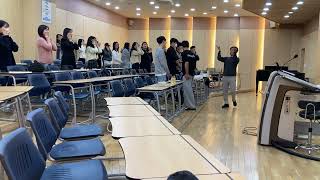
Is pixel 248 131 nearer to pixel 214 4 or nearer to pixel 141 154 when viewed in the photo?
pixel 141 154

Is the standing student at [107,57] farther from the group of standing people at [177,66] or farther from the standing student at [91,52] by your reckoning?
the group of standing people at [177,66]

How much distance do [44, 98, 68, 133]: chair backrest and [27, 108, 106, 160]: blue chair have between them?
0.18 metres

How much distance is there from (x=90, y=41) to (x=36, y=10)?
1.95m

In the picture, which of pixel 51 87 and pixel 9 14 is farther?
pixel 9 14

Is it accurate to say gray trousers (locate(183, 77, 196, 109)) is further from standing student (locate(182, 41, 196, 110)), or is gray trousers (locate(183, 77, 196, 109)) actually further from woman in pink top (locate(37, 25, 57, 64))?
woman in pink top (locate(37, 25, 57, 64))

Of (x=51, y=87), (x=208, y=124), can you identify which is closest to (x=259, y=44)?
(x=208, y=124)

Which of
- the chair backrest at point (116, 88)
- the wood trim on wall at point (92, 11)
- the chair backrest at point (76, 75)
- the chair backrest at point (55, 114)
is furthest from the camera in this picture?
the wood trim on wall at point (92, 11)

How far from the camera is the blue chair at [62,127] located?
341 centimetres

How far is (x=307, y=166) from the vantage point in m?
4.70

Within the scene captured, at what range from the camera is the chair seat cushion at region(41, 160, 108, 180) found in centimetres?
244

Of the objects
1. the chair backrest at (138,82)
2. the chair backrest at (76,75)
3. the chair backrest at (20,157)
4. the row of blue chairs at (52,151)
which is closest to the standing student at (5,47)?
the chair backrest at (76,75)

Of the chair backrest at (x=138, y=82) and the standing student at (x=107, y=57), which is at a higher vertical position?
the standing student at (x=107, y=57)

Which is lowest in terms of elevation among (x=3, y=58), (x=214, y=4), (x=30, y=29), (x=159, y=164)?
(x=159, y=164)

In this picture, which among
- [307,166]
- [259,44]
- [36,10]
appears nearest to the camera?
[307,166]
